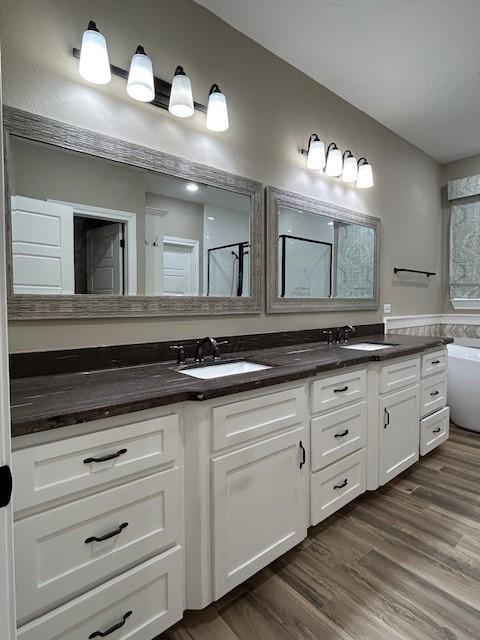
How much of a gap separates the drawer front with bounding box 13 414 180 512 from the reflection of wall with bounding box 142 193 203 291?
0.92 metres

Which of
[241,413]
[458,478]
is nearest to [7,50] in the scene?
[241,413]

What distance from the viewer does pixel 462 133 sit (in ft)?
10.5

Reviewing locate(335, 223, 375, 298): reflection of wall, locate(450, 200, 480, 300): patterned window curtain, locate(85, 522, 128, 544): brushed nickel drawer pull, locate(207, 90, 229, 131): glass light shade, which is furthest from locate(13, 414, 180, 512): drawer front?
locate(450, 200, 480, 300): patterned window curtain

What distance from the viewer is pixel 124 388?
1214 mm

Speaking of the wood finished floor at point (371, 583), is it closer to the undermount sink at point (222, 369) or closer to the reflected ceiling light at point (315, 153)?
the undermount sink at point (222, 369)

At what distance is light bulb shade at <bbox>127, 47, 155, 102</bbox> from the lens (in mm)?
1517

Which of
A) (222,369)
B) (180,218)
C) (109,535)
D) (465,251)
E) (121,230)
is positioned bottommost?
(109,535)

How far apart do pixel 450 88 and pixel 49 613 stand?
11.6 feet

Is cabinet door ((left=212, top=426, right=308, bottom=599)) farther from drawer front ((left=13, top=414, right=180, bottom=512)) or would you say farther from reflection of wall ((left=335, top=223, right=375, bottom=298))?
reflection of wall ((left=335, top=223, right=375, bottom=298))

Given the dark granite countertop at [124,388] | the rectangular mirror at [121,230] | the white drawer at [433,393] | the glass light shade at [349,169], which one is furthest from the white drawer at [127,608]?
the glass light shade at [349,169]

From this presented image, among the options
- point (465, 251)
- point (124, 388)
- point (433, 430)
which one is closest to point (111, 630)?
point (124, 388)

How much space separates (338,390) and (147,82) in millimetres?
1656

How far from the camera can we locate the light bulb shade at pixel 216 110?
1784mm

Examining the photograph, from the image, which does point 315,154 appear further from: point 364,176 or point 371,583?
point 371,583
